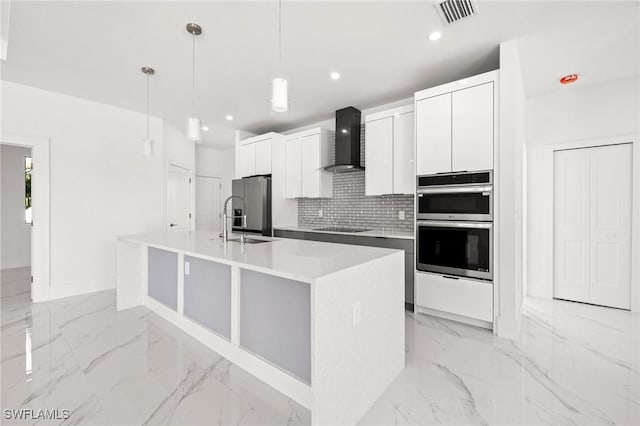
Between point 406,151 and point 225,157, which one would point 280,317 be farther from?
point 225,157

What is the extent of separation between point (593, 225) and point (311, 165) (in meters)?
3.78

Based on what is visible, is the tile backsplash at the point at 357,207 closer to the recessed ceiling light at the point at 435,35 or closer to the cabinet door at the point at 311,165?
the cabinet door at the point at 311,165

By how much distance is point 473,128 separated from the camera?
276cm

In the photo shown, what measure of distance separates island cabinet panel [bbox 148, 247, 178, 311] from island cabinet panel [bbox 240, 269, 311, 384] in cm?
121

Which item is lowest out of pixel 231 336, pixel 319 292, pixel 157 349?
pixel 157 349

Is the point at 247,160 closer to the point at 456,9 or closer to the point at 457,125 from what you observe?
the point at 457,125

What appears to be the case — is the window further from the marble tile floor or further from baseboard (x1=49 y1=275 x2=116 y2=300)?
the marble tile floor

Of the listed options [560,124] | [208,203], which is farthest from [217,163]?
[560,124]

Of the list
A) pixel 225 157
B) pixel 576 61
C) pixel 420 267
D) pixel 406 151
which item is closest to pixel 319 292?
pixel 420 267

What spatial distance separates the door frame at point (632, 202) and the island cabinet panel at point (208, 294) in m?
4.03

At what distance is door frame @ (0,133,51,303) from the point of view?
3.60m

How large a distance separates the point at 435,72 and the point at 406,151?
0.90 m

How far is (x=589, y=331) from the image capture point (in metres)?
2.70

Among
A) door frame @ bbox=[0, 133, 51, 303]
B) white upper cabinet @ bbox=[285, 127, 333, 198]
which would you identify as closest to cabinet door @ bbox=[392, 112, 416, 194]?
white upper cabinet @ bbox=[285, 127, 333, 198]
